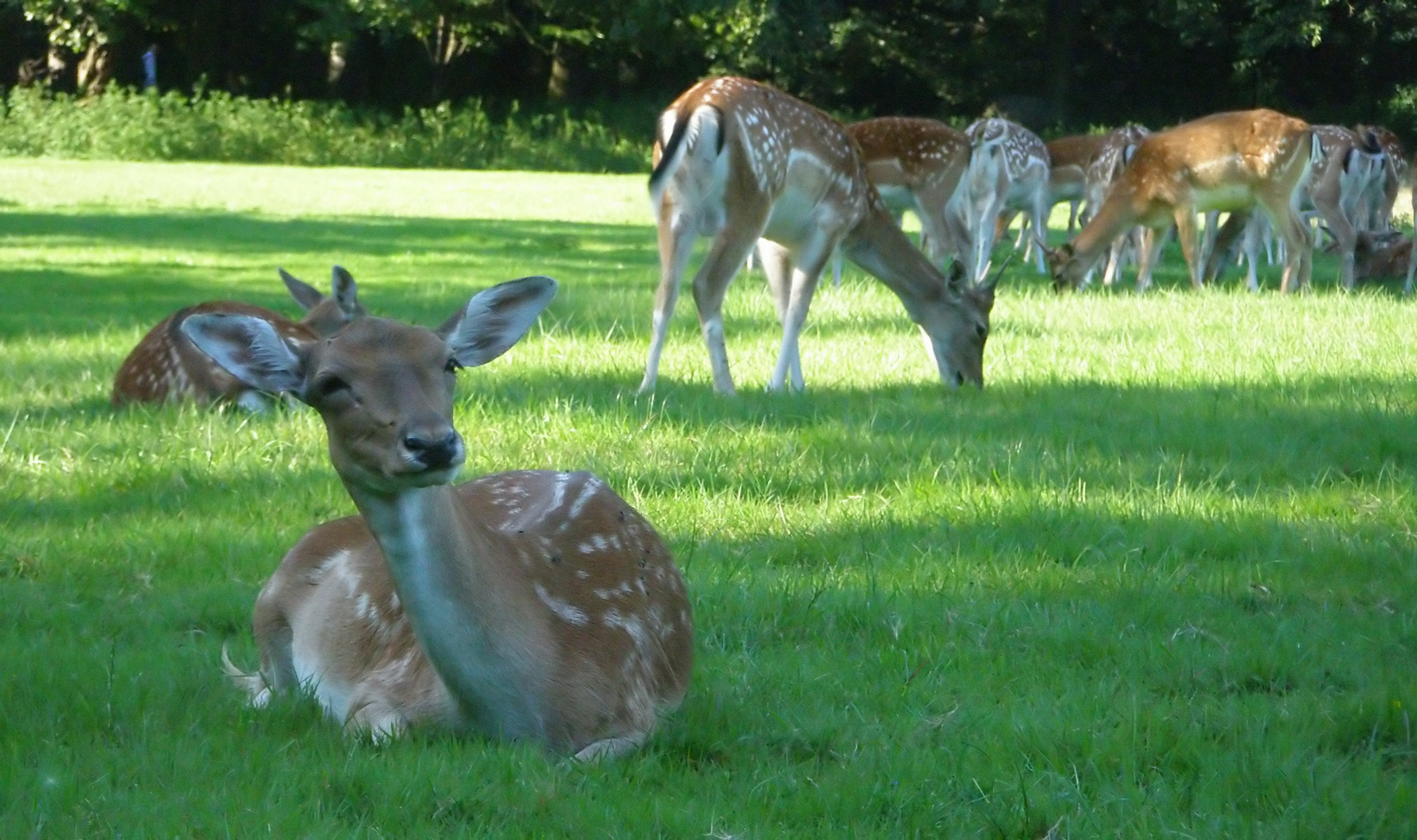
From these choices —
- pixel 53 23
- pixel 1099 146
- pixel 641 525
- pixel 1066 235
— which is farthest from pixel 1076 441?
pixel 53 23

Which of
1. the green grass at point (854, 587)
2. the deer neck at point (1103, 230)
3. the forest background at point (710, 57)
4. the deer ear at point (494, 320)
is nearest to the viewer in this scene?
the green grass at point (854, 587)

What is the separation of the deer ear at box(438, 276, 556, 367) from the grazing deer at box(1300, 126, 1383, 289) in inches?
531

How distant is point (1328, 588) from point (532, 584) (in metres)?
2.80

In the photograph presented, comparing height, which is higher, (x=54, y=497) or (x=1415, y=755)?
(x=1415, y=755)

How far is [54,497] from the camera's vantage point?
6457mm

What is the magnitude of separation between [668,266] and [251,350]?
215 inches

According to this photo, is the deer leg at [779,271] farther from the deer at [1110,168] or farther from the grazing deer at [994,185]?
the deer at [1110,168]

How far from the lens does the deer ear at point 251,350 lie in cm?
370

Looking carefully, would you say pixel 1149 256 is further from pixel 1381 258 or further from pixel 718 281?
pixel 718 281

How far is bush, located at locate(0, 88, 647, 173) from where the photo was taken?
37625 millimetres

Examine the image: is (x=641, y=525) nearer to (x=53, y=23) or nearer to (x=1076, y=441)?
(x=1076, y=441)

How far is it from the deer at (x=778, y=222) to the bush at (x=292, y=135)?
3027cm

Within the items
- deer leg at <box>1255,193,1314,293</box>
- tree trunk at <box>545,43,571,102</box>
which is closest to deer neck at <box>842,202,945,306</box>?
deer leg at <box>1255,193,1314,293</box>

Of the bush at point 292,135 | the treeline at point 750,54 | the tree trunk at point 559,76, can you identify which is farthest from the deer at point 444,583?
the tree trunk at point 559,76
